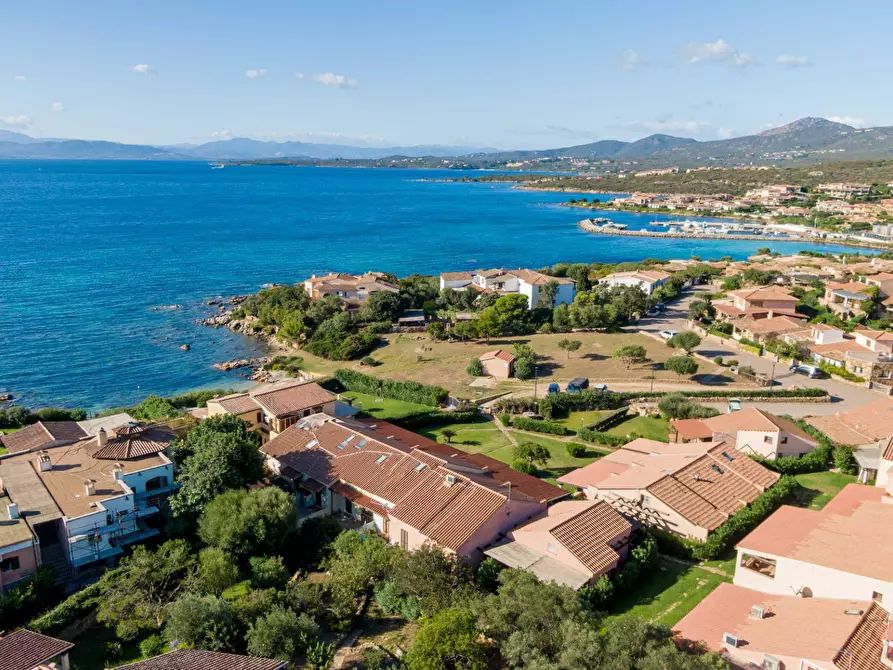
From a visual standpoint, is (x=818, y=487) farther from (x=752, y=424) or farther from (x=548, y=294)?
(x=548, y=294)

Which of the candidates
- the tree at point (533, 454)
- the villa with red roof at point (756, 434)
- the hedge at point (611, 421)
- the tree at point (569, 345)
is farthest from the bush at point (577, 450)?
the tree at point (569, 345)

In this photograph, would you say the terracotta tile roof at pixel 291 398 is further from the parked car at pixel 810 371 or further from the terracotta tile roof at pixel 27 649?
the parked car at pixel 810 371

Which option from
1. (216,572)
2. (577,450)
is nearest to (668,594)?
(577,450)

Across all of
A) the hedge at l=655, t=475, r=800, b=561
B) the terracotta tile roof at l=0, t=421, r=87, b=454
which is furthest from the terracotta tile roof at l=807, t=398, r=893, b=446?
the terracotta tile roof at l=0, t=421, r=87, b=454

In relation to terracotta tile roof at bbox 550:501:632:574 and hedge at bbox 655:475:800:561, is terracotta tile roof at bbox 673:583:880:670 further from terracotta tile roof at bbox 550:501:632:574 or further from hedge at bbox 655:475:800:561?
hedge at bbox 655:475:800:561

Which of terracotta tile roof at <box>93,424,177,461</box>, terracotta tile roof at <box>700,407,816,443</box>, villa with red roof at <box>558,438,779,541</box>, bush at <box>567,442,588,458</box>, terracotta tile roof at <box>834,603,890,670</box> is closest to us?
terracotta tile roof at <box>834,603,890,670</box>
